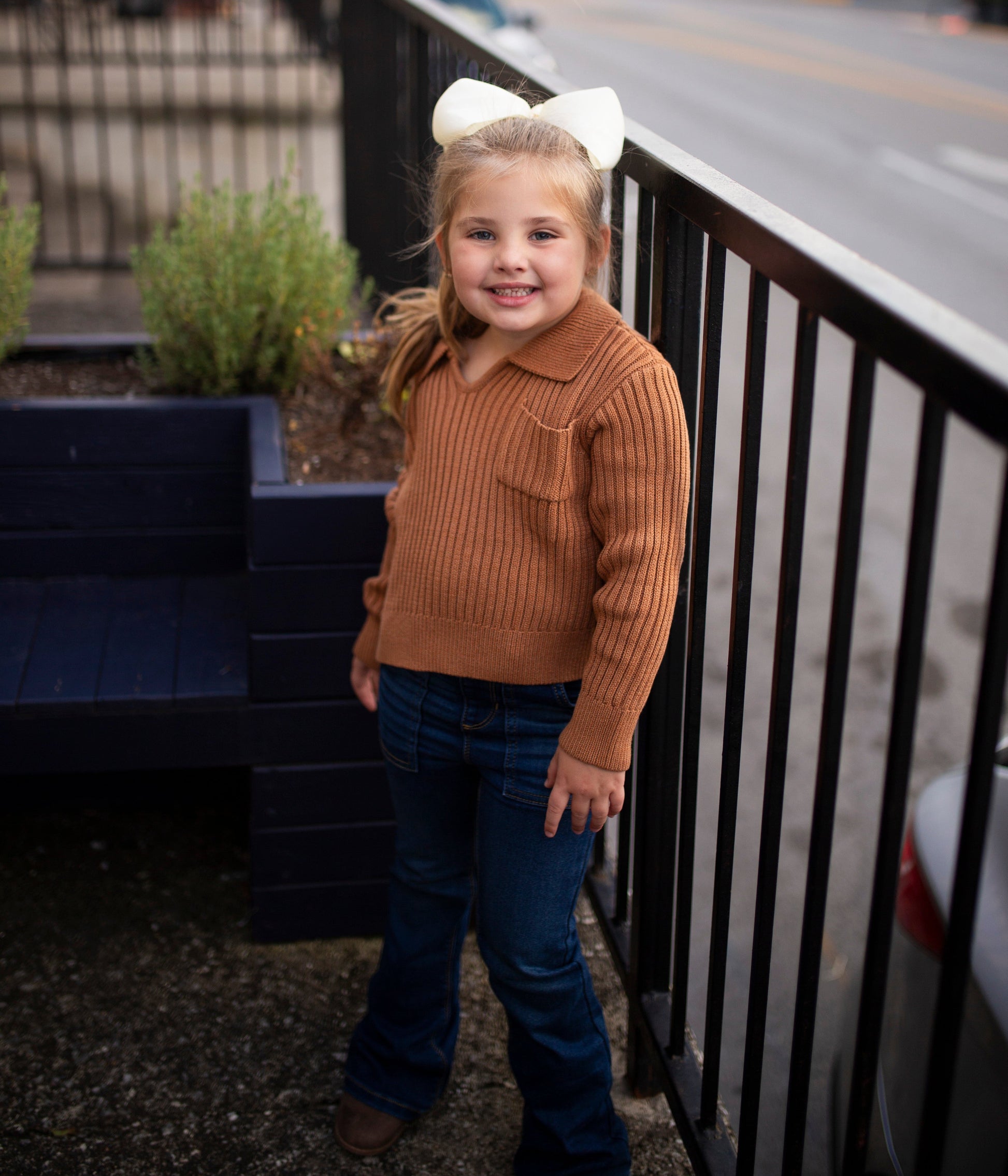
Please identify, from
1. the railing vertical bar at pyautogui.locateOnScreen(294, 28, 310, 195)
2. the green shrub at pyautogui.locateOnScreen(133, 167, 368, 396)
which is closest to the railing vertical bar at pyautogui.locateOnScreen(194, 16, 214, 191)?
Answer: the railing vertical bar at pyautogui.locateOnScreen(294, 28, 310, 195)

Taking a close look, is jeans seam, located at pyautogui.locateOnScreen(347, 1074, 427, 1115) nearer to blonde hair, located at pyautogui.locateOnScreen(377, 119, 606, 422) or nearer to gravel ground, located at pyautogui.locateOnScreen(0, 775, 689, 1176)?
gravel ground, located at pyautogui.locateOnScreen(0, 775, 689, 1176)

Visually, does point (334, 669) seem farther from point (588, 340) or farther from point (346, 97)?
point (346, 97)

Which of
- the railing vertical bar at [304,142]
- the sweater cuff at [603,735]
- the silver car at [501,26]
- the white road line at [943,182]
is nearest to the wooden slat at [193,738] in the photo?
the sweater cuff at [603,735]

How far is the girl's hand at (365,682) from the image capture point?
2.07m

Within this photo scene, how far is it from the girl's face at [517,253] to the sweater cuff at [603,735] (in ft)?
1.63

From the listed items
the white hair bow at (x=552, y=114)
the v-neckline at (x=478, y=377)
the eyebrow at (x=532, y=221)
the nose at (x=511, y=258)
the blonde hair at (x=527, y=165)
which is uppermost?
the white hair bow at (x=552, y=114)

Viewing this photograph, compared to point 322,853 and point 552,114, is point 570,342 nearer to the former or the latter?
point 552,114

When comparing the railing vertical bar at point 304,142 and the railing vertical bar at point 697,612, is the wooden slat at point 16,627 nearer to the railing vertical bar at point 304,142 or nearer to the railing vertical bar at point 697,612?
the railing vertical bar at point 697,612

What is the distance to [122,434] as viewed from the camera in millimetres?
2736

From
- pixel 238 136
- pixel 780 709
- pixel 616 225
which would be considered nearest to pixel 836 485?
pixel 616 225

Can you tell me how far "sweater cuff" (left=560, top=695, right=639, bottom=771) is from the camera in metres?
1.52

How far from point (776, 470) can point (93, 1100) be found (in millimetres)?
4841

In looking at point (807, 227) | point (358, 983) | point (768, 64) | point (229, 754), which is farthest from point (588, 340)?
point (768, 64)

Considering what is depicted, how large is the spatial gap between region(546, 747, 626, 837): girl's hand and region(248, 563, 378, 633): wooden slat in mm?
768
